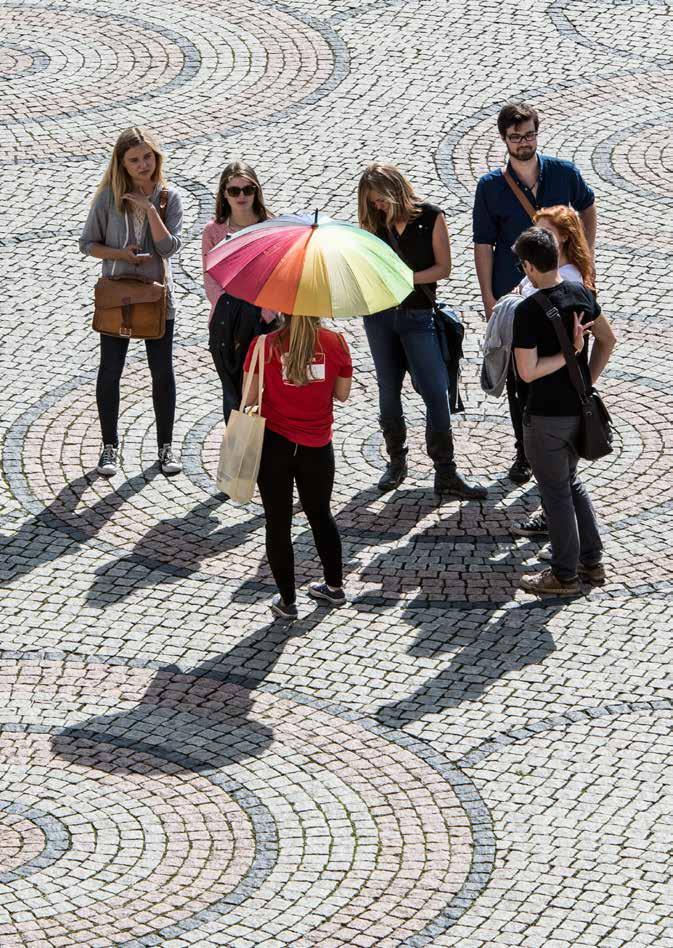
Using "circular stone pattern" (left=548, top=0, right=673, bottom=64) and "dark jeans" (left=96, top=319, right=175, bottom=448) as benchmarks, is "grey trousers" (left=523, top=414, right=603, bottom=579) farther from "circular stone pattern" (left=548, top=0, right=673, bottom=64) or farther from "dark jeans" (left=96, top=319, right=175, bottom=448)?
"circular stone pattern" (left=548, top=0, right=673, bottom=64)

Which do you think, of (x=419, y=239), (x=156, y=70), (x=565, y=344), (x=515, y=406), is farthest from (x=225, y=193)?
(x=156, y=70)

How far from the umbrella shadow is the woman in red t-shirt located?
1.44 metres

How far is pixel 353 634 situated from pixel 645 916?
269 centimetres

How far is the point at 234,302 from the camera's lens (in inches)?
A: 405

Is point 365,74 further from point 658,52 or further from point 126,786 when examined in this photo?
point 126,786

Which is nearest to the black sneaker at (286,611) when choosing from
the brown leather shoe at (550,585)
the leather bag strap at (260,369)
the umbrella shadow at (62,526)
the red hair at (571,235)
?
the leather bag strap at (260,369)

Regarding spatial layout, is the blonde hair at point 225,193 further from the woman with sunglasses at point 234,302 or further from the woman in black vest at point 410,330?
the woman in black vest at point 410,330

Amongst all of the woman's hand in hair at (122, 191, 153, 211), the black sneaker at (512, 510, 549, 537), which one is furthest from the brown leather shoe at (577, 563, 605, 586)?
the woman's hand in hair at (122, 191, 153, 211)

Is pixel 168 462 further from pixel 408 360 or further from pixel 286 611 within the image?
pixel 286 611

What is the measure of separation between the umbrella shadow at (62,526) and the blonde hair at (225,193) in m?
Answer: 1.67

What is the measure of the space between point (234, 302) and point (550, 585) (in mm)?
2277

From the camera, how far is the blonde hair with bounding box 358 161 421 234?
→ 10125 millimetres

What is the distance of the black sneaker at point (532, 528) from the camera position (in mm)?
10477

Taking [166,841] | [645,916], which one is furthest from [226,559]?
[645,916]
